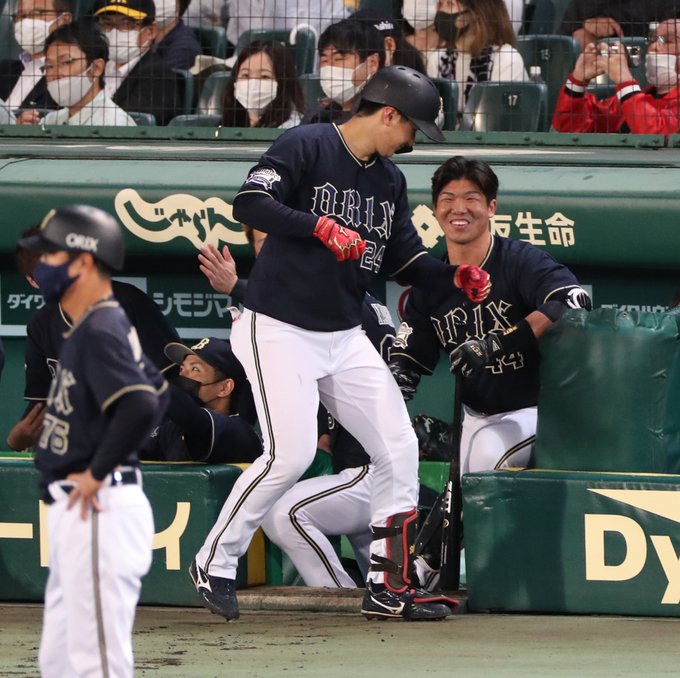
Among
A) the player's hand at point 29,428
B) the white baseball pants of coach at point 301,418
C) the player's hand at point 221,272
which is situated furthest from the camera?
the player's hand at point 221,272

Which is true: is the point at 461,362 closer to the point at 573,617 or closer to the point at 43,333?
the point at 573,617

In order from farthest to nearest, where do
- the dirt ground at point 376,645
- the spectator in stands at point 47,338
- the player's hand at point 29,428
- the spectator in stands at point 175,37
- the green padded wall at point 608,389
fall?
the spectator in stands at point 175,37
the player's hand at point 29,428
the spectator in stands at point 47,338
the green padded wall at point 608,389
the dirt ground at point 376,645

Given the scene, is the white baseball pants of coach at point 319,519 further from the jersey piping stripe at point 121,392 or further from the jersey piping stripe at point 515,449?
the jersey piping stripe at point 121,392

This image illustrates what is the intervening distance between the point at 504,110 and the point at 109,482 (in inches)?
159

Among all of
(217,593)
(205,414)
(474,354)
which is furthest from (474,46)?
(217,593)

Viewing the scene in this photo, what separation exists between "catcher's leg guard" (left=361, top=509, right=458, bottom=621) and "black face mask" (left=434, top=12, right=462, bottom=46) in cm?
283

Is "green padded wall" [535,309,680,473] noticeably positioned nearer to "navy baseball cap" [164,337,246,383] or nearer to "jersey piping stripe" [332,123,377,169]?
"jersey piping stripe" [332,123,377,169]

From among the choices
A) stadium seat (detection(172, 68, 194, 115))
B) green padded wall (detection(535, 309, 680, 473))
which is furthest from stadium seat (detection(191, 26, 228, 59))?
green padded wall (detection(535, 309, 680, 473))

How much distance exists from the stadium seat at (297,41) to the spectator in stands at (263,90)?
184 millimetres

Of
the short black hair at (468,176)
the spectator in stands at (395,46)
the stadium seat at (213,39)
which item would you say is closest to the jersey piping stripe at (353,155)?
the short black hair at (468,176)

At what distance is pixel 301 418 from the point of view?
4.41m

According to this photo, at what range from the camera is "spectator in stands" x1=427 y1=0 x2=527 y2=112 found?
6.56 meters

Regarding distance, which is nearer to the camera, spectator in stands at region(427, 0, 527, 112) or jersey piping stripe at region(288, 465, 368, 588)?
jersey piping stripe at region(288, 465, 368, 588)

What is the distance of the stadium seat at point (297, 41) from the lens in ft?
22.3
